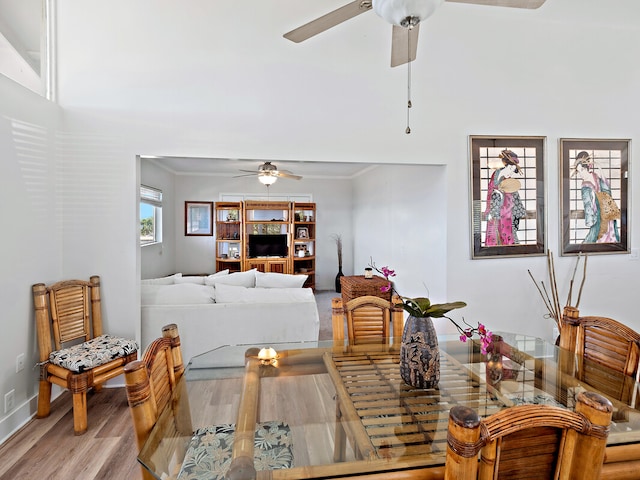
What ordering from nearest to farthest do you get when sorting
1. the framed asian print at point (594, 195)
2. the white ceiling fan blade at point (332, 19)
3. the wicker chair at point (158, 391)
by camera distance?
the wicker chair at point (158, 391), the white ceiling fan blade at point (332, 19), the framed asian print at point (594, 195)

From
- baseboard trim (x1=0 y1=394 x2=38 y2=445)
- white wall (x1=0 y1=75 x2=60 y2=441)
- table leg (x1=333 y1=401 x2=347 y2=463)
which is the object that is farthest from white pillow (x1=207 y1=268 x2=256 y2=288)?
table leg (x1=333 y1=401 x2=347 y2=463)

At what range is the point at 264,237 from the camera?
759cm

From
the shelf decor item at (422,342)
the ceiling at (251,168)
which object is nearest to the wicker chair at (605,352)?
the shelf decor item at (422,342)

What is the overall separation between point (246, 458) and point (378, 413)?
557 millimetres

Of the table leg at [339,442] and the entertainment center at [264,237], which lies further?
the entertainment center at [264,237]

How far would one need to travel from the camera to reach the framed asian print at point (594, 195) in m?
3.56

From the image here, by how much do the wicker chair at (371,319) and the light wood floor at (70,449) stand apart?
150 centimetres

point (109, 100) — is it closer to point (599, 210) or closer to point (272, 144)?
point (272, 144)

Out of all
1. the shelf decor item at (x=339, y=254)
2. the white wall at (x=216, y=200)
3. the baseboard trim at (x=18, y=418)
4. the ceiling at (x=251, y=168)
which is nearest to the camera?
the baseboard trim at (x=18, y=418)

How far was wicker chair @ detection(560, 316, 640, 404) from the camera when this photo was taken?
5.49 feet

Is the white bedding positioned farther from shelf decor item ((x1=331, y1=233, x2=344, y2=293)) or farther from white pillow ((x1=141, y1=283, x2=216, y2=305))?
shelf decor item ((x1=331, y1=233, x2=344, y2=293))

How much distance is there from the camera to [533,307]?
141 inches

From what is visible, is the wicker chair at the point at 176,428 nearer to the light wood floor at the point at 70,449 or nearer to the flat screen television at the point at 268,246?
the light wood floor at the point at 70,449

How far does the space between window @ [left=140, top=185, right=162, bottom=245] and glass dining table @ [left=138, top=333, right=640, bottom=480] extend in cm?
420
